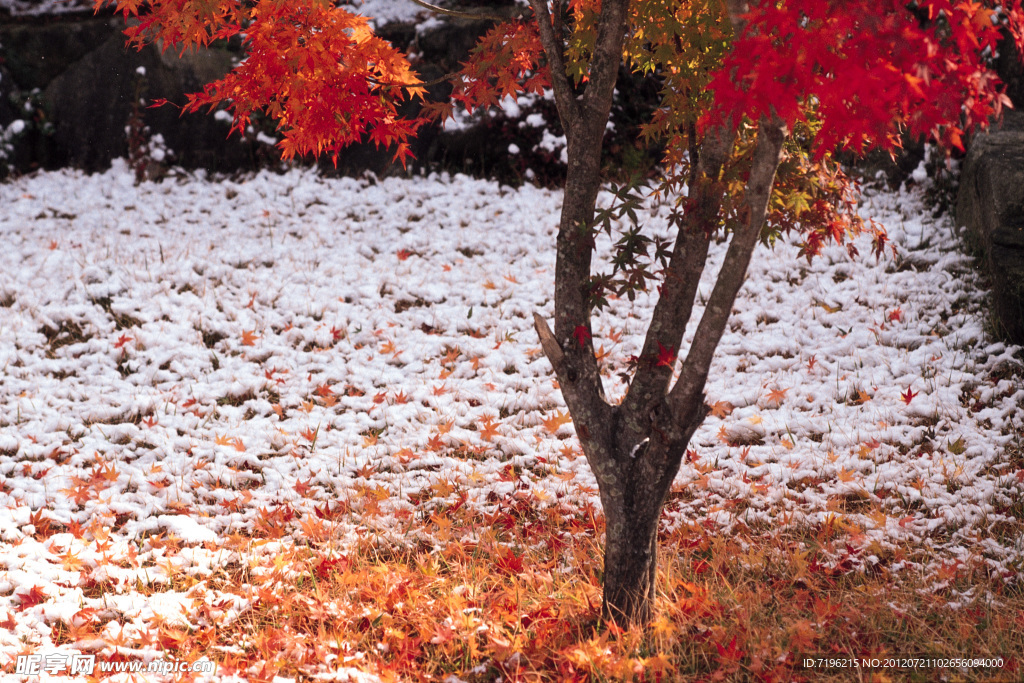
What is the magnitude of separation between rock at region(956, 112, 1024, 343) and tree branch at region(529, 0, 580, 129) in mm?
3706

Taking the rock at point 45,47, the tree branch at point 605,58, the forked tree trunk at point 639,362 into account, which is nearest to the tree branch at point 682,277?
the forked tree trunk at point 639,362

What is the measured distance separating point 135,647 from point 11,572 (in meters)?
A: 0.84

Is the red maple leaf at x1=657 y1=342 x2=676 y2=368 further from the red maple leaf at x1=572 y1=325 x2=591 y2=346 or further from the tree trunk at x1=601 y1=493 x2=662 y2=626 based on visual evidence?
the tree trunk at x1=601 y1=493 x2=662 y2=626

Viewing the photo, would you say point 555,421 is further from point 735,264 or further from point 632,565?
point 735,264

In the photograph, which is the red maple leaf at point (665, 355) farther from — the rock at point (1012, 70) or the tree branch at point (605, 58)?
the rock at point (1012, 70)

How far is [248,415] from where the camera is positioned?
16.2ft

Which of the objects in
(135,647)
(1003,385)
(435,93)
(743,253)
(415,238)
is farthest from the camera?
(435,93)

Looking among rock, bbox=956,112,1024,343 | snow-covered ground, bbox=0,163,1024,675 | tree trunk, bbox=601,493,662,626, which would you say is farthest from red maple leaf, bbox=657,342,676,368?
rock, bbox=956,112,1024,343

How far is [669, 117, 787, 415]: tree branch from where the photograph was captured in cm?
243

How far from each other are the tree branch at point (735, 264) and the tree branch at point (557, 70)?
794 millimetres

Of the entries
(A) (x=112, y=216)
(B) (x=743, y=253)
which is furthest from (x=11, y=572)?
(A) (x=112, y=216)

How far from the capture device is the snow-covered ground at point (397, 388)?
12.3 feet

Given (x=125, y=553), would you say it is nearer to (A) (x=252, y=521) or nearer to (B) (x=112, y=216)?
(A) (x=252, y=521)

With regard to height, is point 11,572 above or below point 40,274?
below
